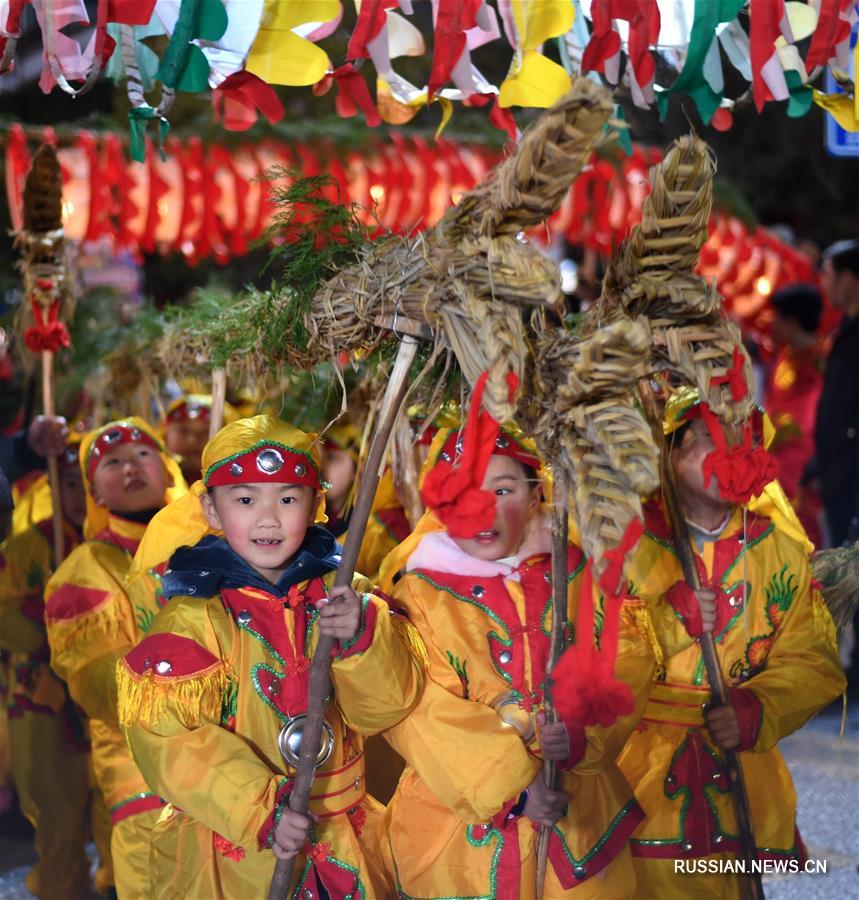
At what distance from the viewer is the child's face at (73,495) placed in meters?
4.96

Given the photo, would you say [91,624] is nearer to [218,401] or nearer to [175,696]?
[218,401]

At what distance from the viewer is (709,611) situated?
3.27m

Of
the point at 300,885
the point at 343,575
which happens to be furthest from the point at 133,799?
the point at 343,575

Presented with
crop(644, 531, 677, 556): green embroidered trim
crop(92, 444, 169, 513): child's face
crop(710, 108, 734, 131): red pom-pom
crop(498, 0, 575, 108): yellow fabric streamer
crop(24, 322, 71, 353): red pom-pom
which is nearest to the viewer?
crop(498, 0, 575, 108): yellow fabric streamer

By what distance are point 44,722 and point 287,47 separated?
281 cm

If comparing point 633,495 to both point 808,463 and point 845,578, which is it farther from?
point 808,463

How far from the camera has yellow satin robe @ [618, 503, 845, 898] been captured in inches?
134

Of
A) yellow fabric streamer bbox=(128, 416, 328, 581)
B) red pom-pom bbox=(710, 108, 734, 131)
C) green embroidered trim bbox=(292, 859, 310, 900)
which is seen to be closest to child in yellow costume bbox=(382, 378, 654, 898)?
green embroidered trim bbox=(292, 859, 310, 900)

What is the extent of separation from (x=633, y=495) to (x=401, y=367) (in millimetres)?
665

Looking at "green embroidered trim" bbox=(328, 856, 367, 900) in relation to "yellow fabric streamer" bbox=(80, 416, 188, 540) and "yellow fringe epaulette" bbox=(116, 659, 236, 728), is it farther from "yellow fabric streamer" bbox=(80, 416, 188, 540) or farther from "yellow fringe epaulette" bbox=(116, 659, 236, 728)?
"yellow fabric streamer" bbox=(80, 416, 188, 540)

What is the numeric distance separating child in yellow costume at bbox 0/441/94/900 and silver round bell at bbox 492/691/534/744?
2.09 metres

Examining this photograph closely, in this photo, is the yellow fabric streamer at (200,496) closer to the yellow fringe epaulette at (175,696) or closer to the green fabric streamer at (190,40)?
the yellow fringe epaulette at (175,696)

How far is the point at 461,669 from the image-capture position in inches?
120

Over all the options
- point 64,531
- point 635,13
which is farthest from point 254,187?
point 635,13
